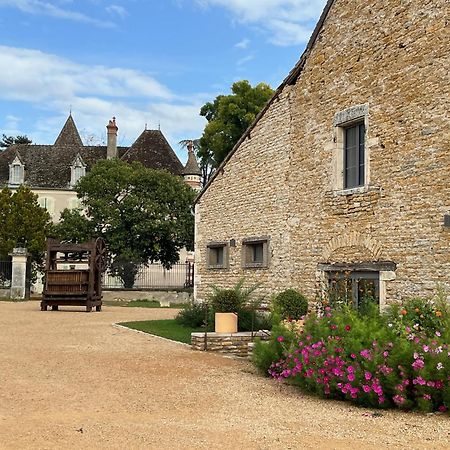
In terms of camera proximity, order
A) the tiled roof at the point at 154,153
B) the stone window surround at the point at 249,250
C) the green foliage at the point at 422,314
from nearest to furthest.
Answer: the green foliage at the point at 422,314 → the stone window surround at the point at 249,250 → the tiled roof at the point at 154,153

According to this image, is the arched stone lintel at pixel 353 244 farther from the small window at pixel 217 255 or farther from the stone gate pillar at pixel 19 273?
the stone gate pillar at pixel 19 273

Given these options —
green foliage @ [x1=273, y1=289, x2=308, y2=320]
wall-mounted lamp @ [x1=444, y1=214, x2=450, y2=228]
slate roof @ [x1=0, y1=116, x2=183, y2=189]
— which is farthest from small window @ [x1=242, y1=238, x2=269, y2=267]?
slate roof @ [x1=0, y1=116, x2=183, y2=189]

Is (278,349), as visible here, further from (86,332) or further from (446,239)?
(86,332)

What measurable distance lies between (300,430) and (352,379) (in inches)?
51.4

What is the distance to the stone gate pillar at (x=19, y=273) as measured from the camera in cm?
2791

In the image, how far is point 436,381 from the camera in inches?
240

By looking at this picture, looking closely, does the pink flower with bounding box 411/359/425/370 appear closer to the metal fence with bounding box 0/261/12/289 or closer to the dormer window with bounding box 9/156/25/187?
the metal fence with bounding box 0/261/12/289

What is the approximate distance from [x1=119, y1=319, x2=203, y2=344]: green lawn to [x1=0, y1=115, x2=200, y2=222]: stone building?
27032 mm

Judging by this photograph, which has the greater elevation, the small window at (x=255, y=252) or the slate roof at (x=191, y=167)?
the slate roof at (x=191, y=167)

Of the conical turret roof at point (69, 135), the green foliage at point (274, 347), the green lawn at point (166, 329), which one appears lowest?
the green lawn at point (166, 329)

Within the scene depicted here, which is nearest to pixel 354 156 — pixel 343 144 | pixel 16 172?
pixel 343 144

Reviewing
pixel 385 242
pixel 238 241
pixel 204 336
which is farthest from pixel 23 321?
pixel 385 242

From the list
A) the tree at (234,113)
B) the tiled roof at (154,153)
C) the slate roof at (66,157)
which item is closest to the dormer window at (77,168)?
the slate roof at (66,157)

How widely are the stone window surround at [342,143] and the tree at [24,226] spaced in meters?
22.9
